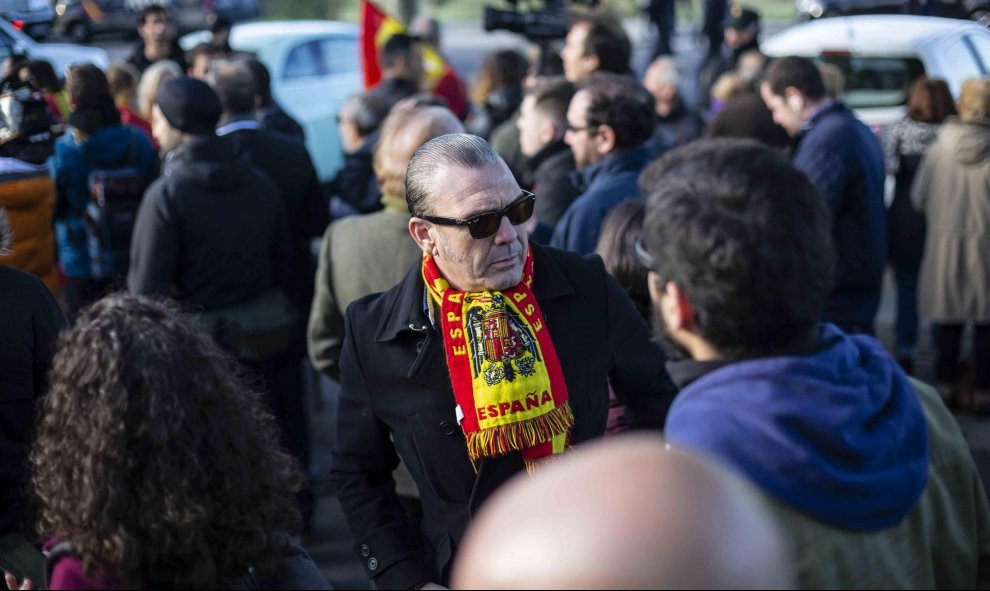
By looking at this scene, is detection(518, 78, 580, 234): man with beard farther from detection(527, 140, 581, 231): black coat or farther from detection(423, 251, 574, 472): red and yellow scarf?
detection(423, 251, 574, 472): red and yellow scarf

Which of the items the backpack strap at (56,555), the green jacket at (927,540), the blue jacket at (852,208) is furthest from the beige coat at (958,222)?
the backpack strap at (56,555)

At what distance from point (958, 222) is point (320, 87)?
7.45 metres

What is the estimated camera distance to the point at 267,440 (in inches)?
77.6

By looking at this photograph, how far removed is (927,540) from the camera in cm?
169

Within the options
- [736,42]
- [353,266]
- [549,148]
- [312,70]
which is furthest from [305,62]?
[353,266]

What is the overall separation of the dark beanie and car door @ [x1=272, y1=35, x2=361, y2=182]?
6.40m

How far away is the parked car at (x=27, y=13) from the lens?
9164 millimetres

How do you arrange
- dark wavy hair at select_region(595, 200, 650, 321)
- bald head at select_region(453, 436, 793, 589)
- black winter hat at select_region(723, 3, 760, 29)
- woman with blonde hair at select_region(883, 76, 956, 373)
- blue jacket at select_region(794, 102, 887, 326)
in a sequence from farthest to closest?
black winter hat at select_region(723, 3, 760, 29), woman with blonde hair at select_region(883, 76, 956, 373), blue jacket at select_region(794, 102, 887, 326), dark wavy hair at select_region(595, 200, 650, 321), bald head at select_region(453, 436, 793, 589)

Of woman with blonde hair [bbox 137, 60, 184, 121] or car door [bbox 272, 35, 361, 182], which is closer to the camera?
woman with blonde hair [bbox 137, 60, 184, 121]

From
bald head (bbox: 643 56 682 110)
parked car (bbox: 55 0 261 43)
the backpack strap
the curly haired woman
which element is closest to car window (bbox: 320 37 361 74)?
parked car (bbox: 55 0 261 43)

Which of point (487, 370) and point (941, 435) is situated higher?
point (941, 435)

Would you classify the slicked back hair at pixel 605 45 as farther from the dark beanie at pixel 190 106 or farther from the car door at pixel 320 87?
the car door at pixel 320 87

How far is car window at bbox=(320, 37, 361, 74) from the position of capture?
12469 mm

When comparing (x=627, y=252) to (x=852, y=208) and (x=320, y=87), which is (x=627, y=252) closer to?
(x=852, y=208)
